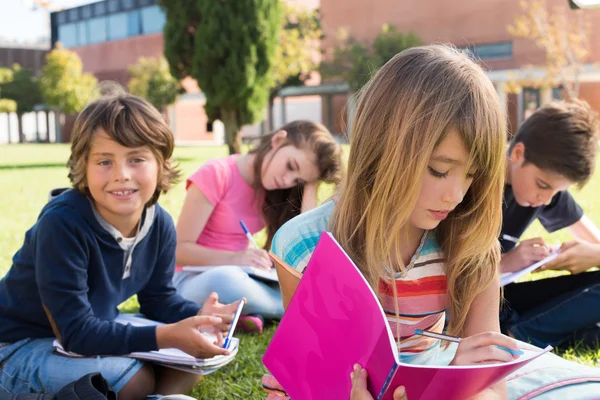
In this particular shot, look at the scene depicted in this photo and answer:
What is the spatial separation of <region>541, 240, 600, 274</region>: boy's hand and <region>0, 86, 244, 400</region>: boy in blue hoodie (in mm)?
1364

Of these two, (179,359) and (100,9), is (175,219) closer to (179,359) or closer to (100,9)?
(179,359)

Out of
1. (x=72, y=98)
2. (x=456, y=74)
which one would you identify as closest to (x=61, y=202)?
(x=456, y=74)

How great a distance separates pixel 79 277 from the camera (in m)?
1.87

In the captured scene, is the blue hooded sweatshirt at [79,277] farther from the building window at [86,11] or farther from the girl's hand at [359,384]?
the building window at [86,11]

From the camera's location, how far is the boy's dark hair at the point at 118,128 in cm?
201

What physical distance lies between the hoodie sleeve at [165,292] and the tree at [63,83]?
2935 centimetres

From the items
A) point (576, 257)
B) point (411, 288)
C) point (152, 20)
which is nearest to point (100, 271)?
point (411, 288)

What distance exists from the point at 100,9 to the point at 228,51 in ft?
92.1

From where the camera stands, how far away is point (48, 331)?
2.02m

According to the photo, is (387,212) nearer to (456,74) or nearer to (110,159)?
(456,74)

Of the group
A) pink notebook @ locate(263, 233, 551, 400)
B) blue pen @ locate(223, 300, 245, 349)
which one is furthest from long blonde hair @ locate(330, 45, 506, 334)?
blue pen @ locate(223, 300, 245, 349)

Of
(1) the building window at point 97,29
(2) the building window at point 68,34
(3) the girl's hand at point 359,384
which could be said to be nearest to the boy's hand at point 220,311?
(3) the girl's hand at point 359,384

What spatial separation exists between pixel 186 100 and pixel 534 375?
34.3 meters

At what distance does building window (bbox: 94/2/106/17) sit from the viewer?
37.4 m
